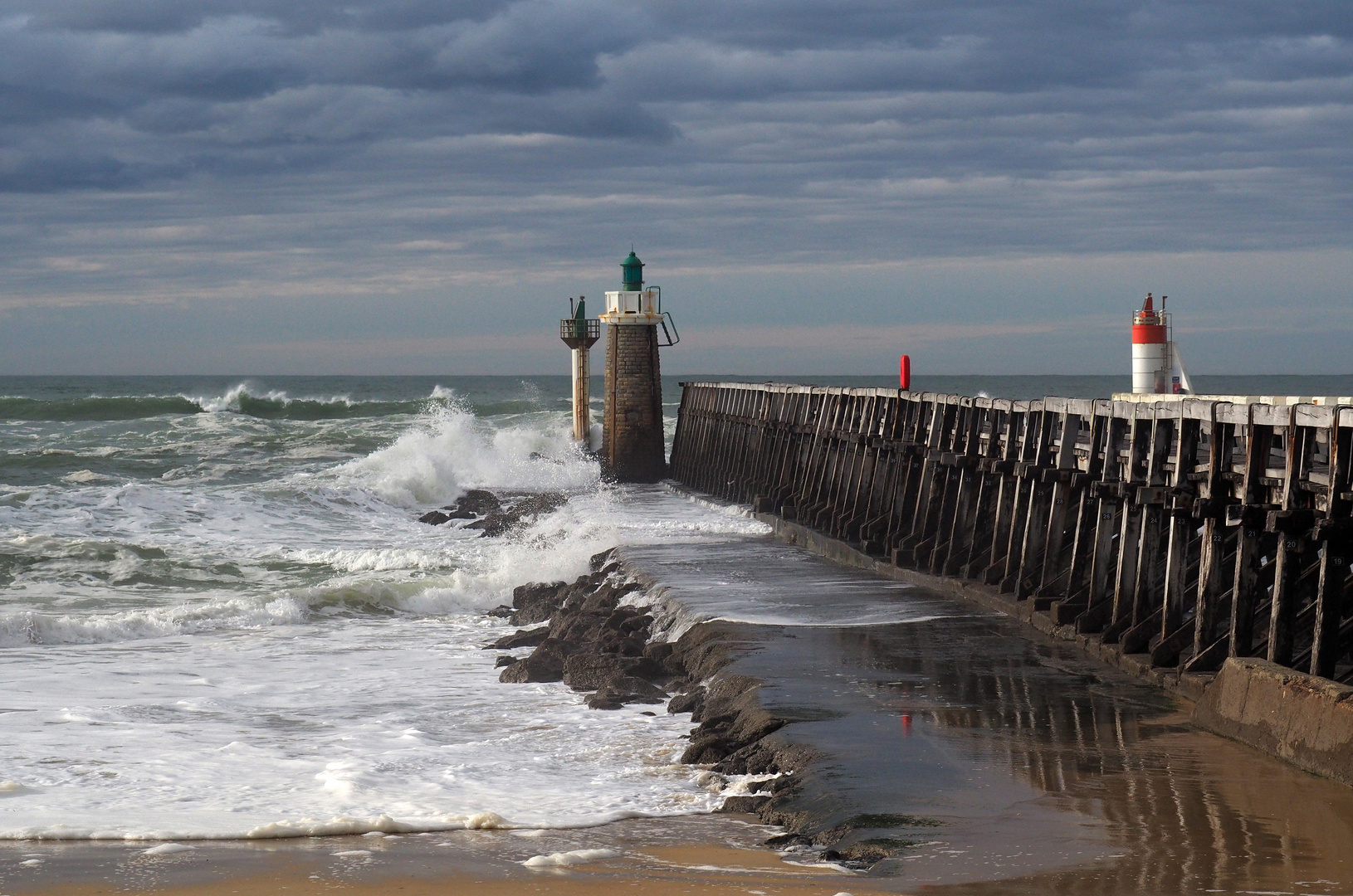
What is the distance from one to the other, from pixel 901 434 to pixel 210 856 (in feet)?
33.3

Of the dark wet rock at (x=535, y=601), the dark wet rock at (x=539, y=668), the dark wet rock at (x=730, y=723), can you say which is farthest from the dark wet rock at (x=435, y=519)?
the dark wet rock at (x=730, y=723)

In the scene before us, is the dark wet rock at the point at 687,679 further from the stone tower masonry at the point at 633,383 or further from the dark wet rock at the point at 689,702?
the stone tower masonry at the point at 633,383

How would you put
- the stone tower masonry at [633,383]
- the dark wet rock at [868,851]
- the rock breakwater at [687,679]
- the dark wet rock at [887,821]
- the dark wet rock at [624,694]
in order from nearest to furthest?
the dark wet rock at [868,851] < the dark wet rock at [887,821] < the rock breakwater at [687,679] < the dark wet rock at [624,694] < the stone tower masonry at [633,383]

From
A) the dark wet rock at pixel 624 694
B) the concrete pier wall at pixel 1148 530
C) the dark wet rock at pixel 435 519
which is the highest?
the concrete pier wall at pixel 1148 530

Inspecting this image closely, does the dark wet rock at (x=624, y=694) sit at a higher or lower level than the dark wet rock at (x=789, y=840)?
lower

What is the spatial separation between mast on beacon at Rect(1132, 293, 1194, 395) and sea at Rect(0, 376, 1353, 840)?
528 centimetres

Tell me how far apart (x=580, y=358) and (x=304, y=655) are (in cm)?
2017

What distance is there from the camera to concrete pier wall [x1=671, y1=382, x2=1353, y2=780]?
6.65 m

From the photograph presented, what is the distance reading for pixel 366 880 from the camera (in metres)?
5.25

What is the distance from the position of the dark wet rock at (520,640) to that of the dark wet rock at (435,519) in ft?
40.2

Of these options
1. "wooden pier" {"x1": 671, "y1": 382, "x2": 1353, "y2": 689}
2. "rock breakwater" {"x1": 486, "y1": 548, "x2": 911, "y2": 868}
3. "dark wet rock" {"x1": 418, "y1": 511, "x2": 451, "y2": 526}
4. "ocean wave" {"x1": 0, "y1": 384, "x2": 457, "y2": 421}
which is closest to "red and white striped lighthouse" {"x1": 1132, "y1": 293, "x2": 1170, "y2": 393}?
"wooden pier" {"x1": 671, "y1": 382, "x2": 1353, "y2": 689}

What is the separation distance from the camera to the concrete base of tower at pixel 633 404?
2705 cm

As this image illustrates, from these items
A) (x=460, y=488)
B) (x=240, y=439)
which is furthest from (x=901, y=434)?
(x=240, y=439)

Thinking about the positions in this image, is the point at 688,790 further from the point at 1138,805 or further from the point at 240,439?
the point at 240,439
